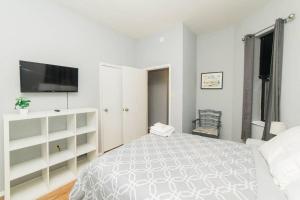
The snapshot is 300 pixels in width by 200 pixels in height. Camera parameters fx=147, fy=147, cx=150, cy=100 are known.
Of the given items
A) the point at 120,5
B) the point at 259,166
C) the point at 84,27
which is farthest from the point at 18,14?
the point at 259,166

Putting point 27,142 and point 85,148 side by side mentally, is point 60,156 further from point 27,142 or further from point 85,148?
point 27,142

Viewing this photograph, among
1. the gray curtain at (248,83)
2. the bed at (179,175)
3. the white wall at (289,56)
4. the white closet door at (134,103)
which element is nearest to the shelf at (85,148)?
the white closet door at (134,103)

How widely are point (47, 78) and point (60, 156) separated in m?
1.17

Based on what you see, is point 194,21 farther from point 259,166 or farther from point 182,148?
point 259,166

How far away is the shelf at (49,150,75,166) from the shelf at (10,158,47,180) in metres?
0.11

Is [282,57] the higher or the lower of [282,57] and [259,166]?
the higher

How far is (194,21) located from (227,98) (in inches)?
70.4

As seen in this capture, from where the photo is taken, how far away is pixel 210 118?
3436mm

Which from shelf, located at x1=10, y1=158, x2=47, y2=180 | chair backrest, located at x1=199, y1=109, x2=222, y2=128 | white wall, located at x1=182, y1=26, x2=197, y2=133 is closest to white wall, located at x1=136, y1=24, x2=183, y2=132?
white wall, located at x1=182, y1=26, x2=197, y2=133

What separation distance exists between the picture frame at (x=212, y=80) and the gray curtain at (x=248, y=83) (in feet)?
2.33

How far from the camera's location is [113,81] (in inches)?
125

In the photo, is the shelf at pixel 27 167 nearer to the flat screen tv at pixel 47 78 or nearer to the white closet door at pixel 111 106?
the flat screen tv at pixel 47 78

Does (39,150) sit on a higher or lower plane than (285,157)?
lower

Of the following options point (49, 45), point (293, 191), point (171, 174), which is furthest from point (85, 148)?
point (293, 191)
